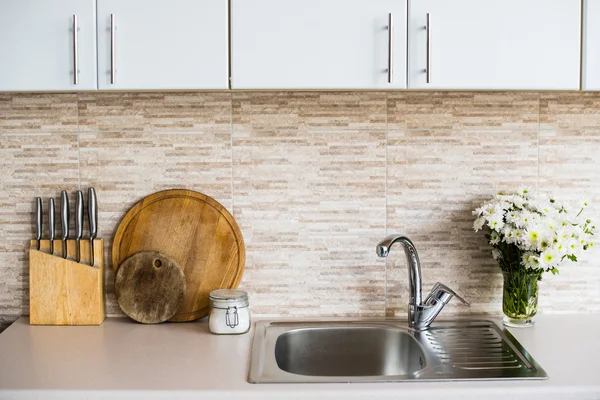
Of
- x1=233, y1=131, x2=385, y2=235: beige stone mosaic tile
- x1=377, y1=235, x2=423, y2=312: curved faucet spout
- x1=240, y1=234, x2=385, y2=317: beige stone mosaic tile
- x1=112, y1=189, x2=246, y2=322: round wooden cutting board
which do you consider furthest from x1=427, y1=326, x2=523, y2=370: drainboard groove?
x1=112, y1=189, x2=246, y2=322: round wooden cutting board

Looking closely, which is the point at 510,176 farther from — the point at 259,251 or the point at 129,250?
the point at 129,250

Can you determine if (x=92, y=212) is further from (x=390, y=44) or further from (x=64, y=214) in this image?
(x=390, y=44)

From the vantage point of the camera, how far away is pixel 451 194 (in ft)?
6.51

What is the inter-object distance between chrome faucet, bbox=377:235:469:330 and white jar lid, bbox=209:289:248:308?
0.52m

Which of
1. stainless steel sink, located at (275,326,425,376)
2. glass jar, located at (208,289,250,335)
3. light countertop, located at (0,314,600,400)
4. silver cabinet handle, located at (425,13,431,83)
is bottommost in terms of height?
stainless steel sink, located at (275,326,425,376)

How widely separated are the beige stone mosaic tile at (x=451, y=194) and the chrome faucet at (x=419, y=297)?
12 cm

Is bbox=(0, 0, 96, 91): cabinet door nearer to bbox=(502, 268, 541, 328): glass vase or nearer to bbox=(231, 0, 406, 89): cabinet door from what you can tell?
bbox=(231, 0, 406, 89): cabinet door

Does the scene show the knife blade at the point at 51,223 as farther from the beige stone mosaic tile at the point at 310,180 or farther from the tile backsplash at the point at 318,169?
the beige stone mosaic tile at the point at 310,180

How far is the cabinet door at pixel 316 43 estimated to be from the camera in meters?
1.63

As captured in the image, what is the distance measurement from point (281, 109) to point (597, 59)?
3.10 ft

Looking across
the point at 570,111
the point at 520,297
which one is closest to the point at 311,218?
the point at 520,297

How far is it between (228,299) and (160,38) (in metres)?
0.78

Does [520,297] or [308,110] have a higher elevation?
[308,110]

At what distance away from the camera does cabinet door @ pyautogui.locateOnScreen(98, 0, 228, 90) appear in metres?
1.63
